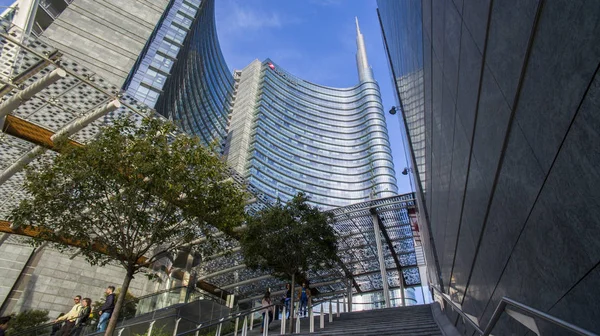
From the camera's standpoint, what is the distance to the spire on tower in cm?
12131

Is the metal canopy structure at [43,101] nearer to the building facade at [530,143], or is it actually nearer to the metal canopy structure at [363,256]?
the metal canopy structure at [363,256]

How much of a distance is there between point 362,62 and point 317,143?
159 feet

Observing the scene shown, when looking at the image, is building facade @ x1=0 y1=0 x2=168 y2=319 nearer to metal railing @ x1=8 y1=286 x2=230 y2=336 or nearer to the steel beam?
metal railing @ x1=8 y1=286 x2=230 y2=336

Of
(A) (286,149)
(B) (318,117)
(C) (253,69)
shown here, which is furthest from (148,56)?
(B) (318,117)

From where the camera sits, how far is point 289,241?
12.2 m

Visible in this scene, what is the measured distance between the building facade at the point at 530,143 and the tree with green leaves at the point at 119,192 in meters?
7.29

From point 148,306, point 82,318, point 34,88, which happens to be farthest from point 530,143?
point 34,88

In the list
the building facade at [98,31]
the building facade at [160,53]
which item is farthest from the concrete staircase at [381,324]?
the building facade at [160,53]

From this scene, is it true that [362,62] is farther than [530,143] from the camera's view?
Yes

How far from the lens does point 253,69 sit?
321 feet

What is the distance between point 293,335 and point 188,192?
4.61m

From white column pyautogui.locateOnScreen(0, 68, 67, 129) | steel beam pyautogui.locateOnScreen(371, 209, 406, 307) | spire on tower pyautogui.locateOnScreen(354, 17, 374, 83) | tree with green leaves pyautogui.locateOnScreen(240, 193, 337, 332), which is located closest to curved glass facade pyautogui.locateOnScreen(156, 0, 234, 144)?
white column pyautogui.locateOnScreen(0, 68, 67, 129)

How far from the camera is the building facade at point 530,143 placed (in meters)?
1.66

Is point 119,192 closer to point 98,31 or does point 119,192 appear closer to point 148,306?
point 148,306
